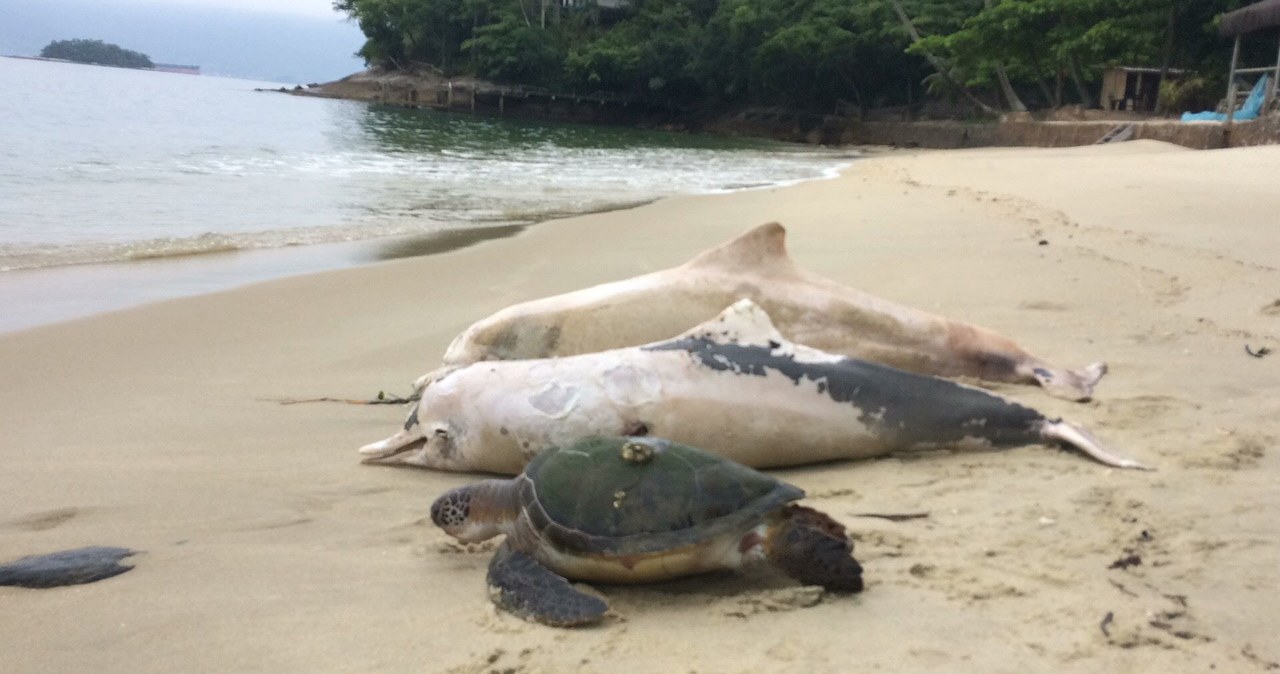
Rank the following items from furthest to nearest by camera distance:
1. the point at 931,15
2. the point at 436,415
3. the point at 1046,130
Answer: the point at 931,15, the point at 1046,130, the point at 436,415

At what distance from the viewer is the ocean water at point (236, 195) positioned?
8.02m

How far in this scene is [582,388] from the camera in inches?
130

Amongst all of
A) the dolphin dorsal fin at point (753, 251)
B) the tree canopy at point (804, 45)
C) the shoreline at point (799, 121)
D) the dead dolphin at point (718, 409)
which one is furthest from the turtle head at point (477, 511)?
the tree canopy at point (804, 45)

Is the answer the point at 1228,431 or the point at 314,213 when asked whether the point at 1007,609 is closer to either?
the point at 1228,431

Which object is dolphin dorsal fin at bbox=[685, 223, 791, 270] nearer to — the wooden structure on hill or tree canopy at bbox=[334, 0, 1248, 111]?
the wooden structure on hill

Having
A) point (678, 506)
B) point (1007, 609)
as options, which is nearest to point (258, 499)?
point (678, 506)

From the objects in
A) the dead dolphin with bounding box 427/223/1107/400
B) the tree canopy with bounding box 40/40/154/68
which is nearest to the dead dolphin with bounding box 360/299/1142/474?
the dead dolphin with bounding box 427/223/1107/400

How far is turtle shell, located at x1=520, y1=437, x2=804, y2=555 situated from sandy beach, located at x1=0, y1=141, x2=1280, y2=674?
172mm

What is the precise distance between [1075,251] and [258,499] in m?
5.71

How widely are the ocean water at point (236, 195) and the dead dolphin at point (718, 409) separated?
4.00 metres

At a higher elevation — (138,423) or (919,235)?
(919,235)

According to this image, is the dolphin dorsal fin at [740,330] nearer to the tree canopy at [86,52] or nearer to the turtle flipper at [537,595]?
the turtle flipper at [537,595]

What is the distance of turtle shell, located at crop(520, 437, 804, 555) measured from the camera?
2.35 meters

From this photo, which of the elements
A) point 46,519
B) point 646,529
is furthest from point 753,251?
point 46,519
